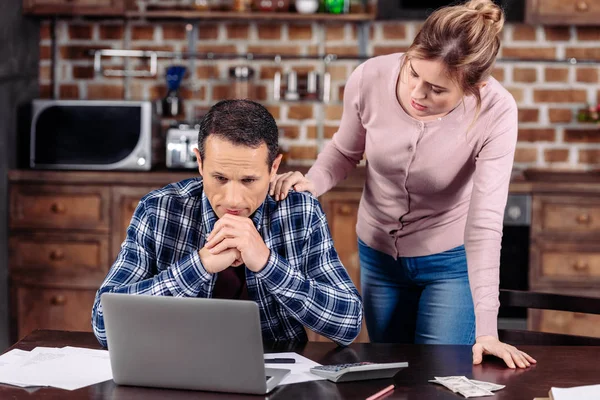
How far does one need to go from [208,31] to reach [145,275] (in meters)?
A: 2.41

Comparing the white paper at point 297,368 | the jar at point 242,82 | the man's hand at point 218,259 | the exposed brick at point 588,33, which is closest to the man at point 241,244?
the man's hand at point 218,259

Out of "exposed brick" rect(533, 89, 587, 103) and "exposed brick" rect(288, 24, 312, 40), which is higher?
"exposed brick" rect(288, 24, 312, 40)

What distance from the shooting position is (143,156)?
3.67 meters

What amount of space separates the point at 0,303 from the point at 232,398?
252cm

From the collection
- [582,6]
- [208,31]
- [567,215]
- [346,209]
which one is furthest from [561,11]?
[208,31]

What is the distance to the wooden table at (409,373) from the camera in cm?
145

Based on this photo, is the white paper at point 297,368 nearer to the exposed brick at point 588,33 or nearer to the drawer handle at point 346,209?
the drawer handle at point 346,209

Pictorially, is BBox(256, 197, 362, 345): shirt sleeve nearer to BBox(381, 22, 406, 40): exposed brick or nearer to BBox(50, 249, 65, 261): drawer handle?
BBox(50, 249, 65, 261): drawer handle

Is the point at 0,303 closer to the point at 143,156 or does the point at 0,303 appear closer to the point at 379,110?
the point at 143,156

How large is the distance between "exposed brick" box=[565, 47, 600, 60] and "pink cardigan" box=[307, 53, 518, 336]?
6.59 ft

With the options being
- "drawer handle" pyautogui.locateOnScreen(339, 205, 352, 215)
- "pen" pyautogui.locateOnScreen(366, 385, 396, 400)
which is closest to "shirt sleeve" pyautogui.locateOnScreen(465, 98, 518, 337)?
"pen" pyautogui.locateOnScreen(366, 385, 396, 400)

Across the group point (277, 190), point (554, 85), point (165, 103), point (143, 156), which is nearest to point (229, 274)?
point (277, 190)

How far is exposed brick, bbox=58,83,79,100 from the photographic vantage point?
13.5 ft

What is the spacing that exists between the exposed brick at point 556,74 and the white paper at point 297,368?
2723 mm
